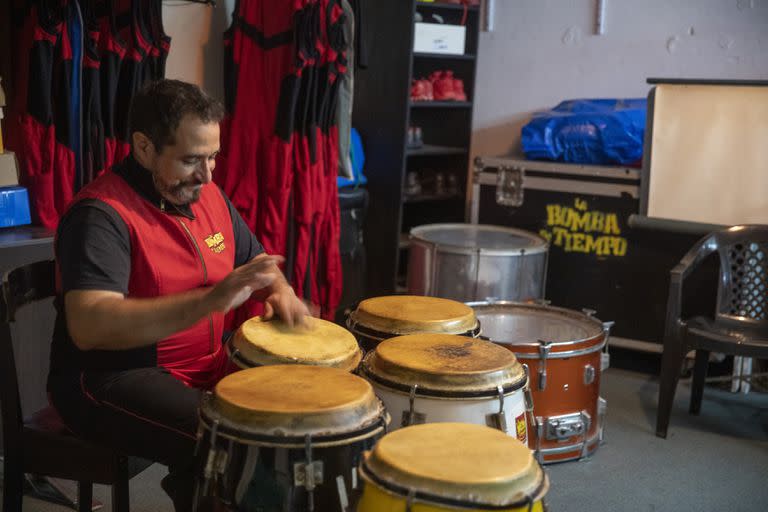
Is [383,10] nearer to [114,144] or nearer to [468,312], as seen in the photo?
[114,144]

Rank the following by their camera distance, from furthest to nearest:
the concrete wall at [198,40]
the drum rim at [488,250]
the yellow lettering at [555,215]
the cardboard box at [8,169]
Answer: the yellow lettering at [555,215]
the drum rim at [488,250]
the concrete wall at [198,40]
the cardboard box at [8,169]

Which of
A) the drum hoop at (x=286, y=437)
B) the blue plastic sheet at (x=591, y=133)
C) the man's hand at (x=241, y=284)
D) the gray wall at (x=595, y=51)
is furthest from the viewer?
the gray wall at (x=595, y=51)

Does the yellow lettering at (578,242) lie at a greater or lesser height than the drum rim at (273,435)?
greater

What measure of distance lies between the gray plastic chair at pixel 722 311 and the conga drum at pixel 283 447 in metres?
2.09

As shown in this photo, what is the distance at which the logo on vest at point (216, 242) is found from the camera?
2094mm

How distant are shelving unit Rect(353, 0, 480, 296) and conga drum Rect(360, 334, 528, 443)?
2.50m

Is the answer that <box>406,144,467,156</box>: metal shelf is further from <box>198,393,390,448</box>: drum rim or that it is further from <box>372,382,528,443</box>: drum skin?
<box>198,393,390,448</box>: drum rim

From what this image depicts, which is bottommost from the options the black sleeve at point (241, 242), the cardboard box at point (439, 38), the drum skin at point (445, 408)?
the drum skin at point (445, 408)

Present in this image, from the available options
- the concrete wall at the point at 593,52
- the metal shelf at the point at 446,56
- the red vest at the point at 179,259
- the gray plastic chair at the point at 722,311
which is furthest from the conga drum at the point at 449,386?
the metal shelf at the point at 446,56

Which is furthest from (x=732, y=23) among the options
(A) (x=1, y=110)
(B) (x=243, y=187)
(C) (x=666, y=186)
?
(A) (x=1, y=110)

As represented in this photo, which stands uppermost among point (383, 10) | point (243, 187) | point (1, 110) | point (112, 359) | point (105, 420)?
point (383, 10)

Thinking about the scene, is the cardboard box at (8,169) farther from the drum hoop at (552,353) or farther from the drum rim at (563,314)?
the drum hoop at (552,353)

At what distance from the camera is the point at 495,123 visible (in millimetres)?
5129

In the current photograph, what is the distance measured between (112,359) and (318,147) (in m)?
1.94
